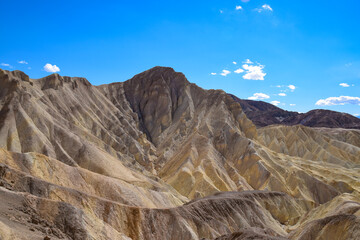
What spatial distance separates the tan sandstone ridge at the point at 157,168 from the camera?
78.5ft

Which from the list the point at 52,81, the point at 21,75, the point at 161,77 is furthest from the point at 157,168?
the point at 161,77

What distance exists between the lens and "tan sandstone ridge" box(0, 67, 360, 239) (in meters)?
23.9

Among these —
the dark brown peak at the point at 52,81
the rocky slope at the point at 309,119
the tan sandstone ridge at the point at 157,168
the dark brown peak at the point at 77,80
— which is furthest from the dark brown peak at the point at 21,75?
the rocky slope at the point at 309,119

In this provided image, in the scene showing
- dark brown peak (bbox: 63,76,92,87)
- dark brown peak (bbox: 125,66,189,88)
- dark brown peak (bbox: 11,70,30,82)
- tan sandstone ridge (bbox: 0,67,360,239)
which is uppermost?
dark brown peak (bbox: 125,66,189,88)

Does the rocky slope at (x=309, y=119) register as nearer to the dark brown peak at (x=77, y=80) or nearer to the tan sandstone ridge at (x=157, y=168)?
the tan sandstone ridge at (x=157, y=168)

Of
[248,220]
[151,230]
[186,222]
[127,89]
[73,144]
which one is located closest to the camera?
[151,230]

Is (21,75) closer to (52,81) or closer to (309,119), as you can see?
(52,81)

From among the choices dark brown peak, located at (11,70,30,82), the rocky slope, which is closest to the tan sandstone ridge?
dark brown peak, located at (11,70,30,82)

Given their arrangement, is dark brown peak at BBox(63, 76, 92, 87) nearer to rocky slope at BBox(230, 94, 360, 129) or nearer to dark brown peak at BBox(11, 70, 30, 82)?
dark brown peak at BBox(11, 70, 30, 82)

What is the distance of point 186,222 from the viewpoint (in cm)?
3058

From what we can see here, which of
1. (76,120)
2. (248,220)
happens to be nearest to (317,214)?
(248,220)

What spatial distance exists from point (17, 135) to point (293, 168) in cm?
5273

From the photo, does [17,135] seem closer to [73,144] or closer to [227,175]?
[73,144]

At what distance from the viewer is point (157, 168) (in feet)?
221
